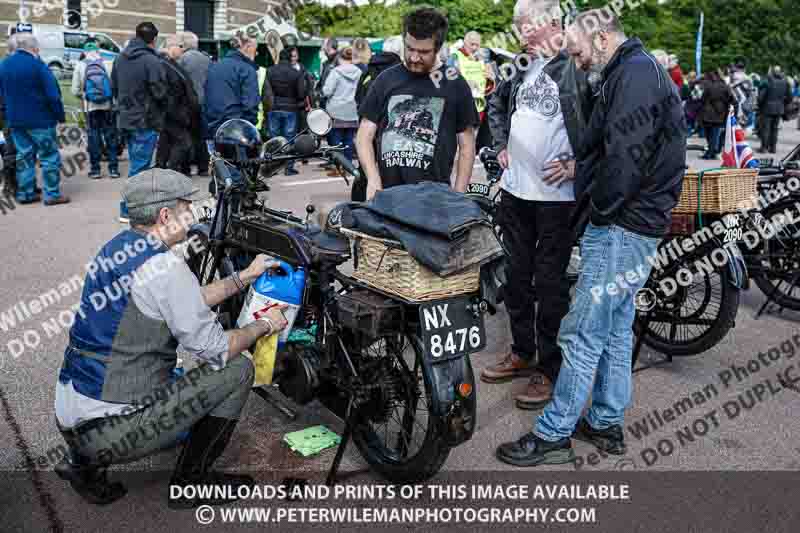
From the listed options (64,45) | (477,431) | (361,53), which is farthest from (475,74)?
(64,45)

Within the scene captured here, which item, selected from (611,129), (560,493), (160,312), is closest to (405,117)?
(611,129)

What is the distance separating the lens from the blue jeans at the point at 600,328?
3459mm

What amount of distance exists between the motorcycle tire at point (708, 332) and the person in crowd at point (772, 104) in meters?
14.4

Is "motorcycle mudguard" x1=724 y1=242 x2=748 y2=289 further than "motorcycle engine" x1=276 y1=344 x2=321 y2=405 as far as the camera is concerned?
Yes

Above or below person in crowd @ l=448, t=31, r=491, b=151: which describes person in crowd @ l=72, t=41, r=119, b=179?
below

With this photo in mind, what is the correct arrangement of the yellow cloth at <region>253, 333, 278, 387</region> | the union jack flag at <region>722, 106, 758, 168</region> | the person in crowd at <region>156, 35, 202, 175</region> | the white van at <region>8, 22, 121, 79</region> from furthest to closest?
the white van at <region>8, 22, 121, 79</region> → the person in crowd at <region>156, 35, 202, 175</region> → the union jack flag at <region>722, 106, 758, 168</region> → the yellow cloth at <region>253, 333, 278, 387</region>

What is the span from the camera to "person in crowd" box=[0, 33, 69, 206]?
29.2 feet

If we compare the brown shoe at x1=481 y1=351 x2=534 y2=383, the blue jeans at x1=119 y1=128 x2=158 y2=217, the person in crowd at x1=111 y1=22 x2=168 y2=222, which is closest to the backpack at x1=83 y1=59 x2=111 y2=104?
the person in crowd at x1=111 y1=22 x2=168 y2=222

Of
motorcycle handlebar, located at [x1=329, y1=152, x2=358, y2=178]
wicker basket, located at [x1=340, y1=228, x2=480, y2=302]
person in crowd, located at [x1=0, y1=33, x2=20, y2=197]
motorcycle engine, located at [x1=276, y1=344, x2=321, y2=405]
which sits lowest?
person in crowd, located at [x1=0, y1=33, x2=20, y2=197]

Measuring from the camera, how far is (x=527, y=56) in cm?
431

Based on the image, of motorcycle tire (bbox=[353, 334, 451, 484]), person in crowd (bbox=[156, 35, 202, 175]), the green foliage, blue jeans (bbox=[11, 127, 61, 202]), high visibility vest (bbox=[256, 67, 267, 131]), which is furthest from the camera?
the green foliage

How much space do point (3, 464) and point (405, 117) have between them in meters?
2.68

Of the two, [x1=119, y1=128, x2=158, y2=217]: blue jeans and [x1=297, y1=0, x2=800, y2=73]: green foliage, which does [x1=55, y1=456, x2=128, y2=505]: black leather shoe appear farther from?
[x1=297, y1=0, x2=800, y2=73]: green foliage

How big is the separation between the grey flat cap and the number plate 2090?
1113 mm
